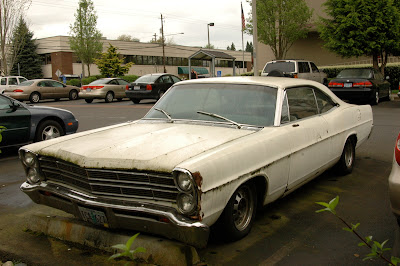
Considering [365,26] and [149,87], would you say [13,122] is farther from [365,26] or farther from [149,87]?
[365,26]

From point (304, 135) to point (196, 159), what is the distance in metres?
1.84

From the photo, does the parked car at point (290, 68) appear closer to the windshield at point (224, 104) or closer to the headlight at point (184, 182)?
the windshield at point (224, 104)

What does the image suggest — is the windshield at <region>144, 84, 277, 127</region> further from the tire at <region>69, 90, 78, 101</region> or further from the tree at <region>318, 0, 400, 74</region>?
the tire at <region>69, 90, 78, 101</region>

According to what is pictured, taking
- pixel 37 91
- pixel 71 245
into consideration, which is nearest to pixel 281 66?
pixel 37 91

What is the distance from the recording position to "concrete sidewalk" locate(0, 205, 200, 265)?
332cm

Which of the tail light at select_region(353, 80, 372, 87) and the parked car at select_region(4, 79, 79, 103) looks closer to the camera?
the tail light at select_region(353, 80, 372, 87)

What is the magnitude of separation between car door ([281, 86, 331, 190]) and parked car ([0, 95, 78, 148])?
544cm

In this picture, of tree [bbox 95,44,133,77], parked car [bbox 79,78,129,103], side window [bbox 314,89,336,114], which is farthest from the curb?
tree [bbox 95,44,133,77]

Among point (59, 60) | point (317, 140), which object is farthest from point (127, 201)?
point (59, 60)

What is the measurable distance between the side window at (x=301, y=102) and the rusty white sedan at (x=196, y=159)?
2cm

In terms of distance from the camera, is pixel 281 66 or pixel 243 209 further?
pixel 281 66

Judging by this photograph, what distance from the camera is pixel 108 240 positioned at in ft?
11.9

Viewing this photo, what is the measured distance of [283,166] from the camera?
423 cm

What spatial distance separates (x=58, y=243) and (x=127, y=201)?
106 centimetres
